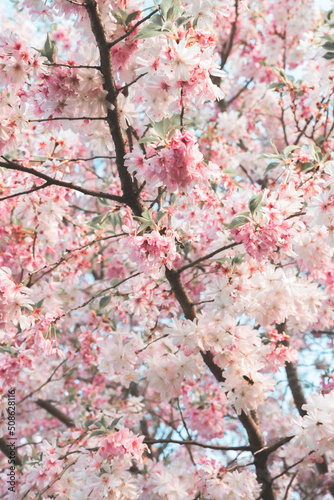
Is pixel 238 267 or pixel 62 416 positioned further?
pixel 62 416

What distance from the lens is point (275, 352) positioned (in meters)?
2.74

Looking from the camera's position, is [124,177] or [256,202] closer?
[256,202]

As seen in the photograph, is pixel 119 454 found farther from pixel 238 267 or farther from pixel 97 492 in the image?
pixel 238 267

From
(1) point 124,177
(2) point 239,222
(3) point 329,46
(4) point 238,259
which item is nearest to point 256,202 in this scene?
(2) point 239,222

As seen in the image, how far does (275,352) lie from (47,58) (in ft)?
6.87

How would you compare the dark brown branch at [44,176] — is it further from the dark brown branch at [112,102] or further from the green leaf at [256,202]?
the green leaf at [256,202]

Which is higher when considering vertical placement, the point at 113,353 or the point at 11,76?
the point at 11,76

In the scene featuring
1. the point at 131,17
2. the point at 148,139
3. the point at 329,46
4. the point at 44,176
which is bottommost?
the point at 148,139

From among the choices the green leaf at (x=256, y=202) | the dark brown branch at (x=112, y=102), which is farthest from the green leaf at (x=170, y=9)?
the green leaf at (x=256, y=202)

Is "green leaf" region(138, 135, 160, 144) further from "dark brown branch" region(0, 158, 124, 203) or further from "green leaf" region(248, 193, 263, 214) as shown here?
"dark brown branch" region(0, 158, 124, 203)

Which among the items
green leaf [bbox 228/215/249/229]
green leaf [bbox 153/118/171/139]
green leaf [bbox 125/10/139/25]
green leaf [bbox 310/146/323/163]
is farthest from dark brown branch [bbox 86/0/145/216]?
green leaf [bbox 310/146/323/163]

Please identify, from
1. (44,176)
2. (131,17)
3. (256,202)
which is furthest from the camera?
(44,176)

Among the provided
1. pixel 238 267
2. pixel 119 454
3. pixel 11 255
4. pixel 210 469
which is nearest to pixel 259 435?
pixel 210 469

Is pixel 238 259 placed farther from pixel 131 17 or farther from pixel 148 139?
pixel 131 17
